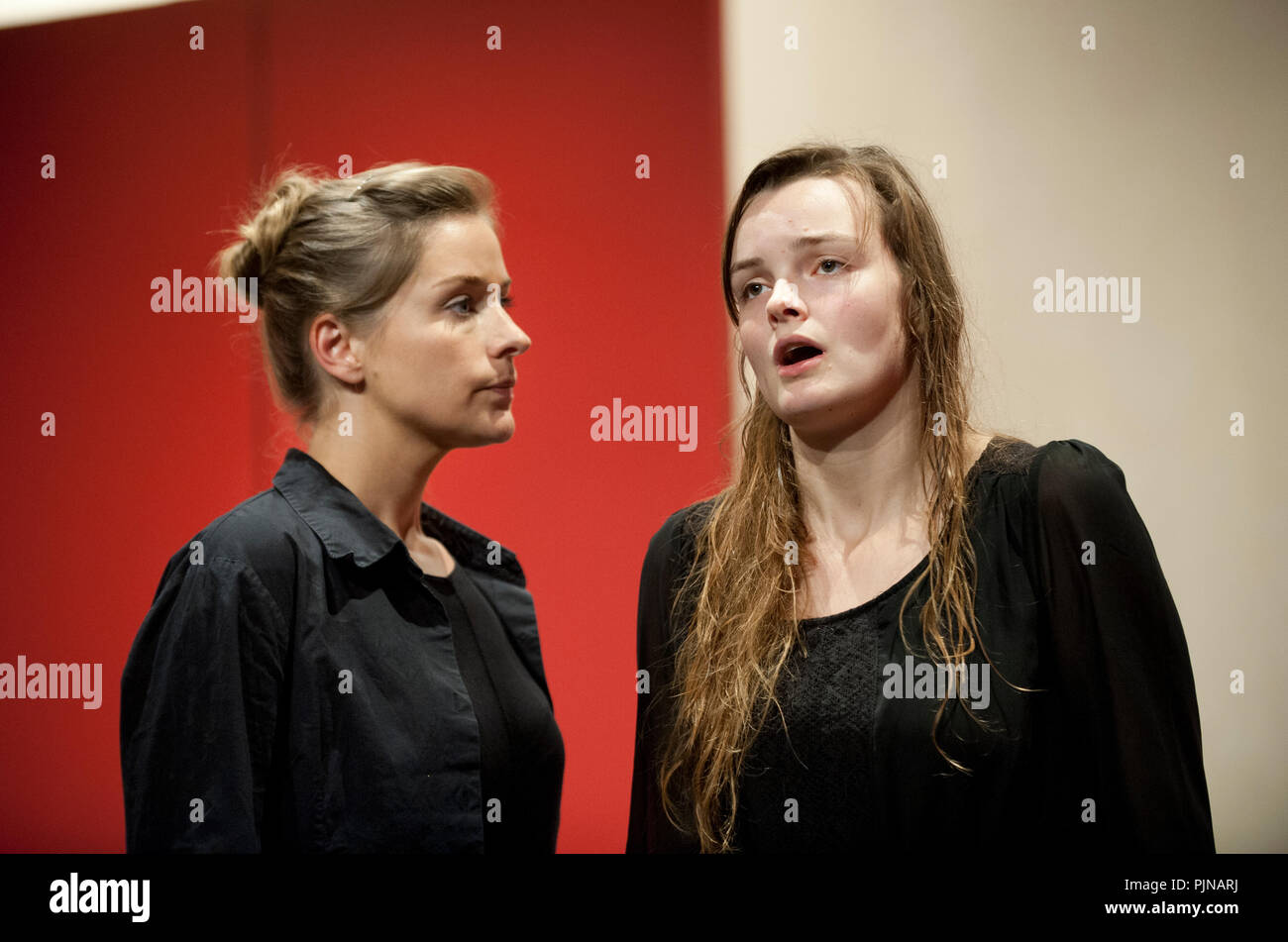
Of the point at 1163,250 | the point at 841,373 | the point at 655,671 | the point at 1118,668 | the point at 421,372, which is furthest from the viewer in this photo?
the point at 1163,250

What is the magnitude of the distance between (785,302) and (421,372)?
1.95ft

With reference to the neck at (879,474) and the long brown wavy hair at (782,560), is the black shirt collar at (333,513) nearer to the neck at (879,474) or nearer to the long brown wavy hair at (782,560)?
the long brown wavy hair at (782,560)

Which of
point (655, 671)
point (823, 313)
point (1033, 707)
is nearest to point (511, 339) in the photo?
point (823, 313)

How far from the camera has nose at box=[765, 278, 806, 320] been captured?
5.69ft

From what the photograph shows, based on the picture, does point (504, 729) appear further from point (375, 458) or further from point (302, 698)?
point (375, 458)

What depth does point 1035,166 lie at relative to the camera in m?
2.21

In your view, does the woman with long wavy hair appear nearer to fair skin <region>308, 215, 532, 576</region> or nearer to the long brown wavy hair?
the long brown wavy hair

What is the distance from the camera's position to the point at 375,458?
1.86 metres

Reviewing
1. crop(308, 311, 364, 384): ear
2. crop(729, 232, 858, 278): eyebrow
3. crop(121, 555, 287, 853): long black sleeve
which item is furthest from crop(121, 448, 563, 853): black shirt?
crop(729, 232, 858, 278): eyebrow

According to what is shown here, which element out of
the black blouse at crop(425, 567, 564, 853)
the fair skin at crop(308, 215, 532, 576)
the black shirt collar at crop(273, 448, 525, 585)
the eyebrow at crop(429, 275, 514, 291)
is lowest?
the black blouse at crop(425, 567, 564, 853)

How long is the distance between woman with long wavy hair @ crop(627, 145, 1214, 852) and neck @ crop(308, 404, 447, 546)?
1.65 ft

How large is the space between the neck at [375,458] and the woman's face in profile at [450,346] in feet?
0.10

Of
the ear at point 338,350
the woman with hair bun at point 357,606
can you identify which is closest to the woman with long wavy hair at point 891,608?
the woman with hair bun at point 357,606

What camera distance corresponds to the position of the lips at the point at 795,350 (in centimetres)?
173
